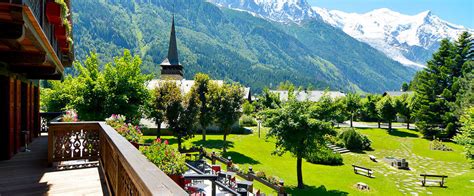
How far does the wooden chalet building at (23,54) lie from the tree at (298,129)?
41.5ft

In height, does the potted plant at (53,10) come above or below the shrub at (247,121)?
above

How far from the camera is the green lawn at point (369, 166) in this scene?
20594 mm

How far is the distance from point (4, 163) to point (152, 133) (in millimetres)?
31190

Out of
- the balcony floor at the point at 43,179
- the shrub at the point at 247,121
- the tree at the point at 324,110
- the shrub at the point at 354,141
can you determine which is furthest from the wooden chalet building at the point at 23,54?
the shrub at the point at 247,121

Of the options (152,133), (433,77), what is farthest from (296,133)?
(433,77)

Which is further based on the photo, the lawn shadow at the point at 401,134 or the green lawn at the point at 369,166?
the lawn shadow at the point at 401,134

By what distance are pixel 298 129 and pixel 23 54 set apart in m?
15.1

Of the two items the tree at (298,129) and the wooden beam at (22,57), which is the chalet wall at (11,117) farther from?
the tree at (298,129)

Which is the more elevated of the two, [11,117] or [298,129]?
[11,117]

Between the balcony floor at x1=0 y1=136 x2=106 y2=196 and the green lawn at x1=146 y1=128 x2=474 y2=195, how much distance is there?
12.4 meters

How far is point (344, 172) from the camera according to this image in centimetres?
2527

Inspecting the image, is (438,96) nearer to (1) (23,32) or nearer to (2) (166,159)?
(2) (166,159)

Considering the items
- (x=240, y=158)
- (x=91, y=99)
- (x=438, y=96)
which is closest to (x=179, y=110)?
(x=240, y=158)

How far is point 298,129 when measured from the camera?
19.2 metres
